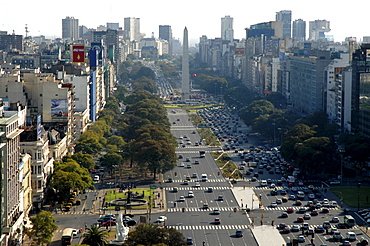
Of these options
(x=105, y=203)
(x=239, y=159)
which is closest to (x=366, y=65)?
(x=239, y=159)

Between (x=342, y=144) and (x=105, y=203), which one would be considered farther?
(x=342, y=144)

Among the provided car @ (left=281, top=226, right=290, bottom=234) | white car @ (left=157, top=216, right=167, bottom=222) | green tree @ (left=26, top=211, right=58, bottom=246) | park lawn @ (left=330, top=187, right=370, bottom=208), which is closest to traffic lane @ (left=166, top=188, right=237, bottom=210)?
white car @ (left=157, top=216, right=167, bottom=222)

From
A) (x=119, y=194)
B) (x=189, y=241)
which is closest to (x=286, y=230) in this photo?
(x=189, y=241)

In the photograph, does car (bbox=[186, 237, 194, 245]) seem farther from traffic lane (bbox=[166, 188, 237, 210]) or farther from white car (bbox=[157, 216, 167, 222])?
traffic lane (bbox=[166, 188, 237, 210])

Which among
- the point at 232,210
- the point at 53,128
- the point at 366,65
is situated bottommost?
the point at 232,210

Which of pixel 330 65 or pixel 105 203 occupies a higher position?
pixel 330 65

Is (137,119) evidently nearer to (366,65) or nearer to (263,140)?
(263,140)

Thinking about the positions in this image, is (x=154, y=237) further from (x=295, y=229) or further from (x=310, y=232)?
(x=310, y=232)
